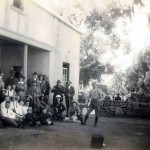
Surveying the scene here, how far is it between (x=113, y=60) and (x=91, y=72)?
0.68 meters

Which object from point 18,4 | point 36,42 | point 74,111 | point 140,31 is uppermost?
point 18,4

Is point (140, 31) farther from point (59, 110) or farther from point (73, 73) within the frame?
point (73, 73)

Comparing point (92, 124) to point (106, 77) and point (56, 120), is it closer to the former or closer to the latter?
point (56, 120)

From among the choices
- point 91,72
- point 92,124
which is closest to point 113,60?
point 91,72

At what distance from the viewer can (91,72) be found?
18.6ft

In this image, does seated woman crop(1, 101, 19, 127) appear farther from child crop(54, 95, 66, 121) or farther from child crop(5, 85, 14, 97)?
child crop(54, 95, 66, 121)

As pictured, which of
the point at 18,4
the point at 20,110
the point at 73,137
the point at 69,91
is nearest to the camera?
the point at 73,137

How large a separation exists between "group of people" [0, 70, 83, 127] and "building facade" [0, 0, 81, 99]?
34 cm

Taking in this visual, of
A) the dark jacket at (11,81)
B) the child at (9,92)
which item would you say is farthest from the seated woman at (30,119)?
the dark jacket at (11,81)

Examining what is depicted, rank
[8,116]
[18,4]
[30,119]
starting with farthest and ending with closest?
[18,4], [30,119], [8,116]

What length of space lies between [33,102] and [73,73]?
1528mm

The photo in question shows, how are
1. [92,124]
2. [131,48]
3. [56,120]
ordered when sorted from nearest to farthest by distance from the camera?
[131,48], [92,124], [56,120]

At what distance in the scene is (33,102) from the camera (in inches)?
244

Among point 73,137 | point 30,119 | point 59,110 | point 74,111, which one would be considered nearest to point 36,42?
point 59,110
